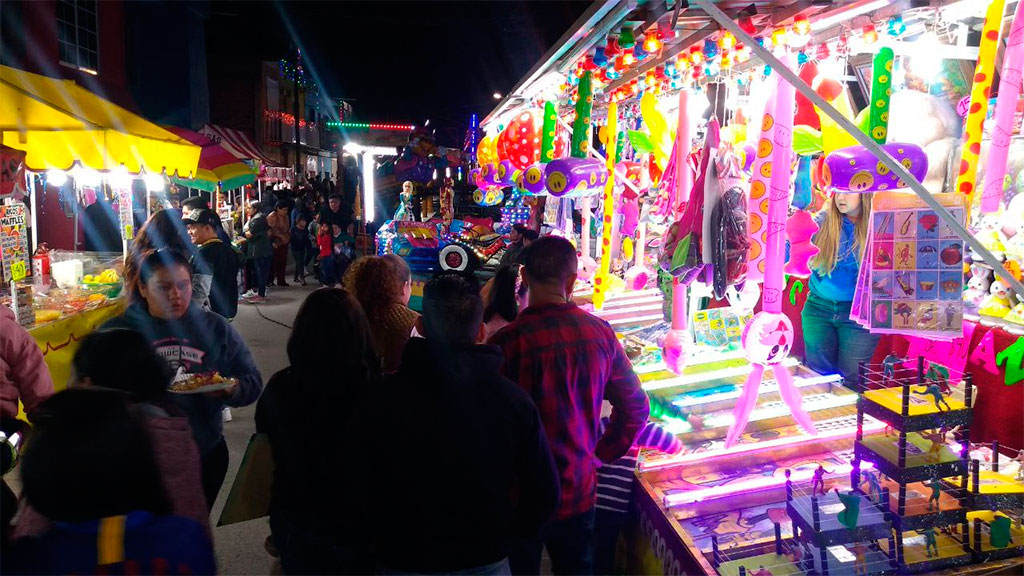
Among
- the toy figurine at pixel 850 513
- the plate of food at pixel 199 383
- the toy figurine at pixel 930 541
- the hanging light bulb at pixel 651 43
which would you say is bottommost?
the toy figurine at pixel 930 541

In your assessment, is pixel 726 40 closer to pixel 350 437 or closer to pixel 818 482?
pixel 818 482

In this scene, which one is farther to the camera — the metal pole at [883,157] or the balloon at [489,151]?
the balloon at [489,151]

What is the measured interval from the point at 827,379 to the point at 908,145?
154 cm

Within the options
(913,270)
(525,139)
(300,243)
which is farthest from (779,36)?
(300,243)

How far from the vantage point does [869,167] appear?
2.38 m

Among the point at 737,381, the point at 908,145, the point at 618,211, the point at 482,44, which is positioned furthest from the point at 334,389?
the point at 482,44

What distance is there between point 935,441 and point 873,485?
253mm

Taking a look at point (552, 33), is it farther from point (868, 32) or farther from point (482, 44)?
point (868, 32)

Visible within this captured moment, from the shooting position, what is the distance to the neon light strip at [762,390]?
3410mm

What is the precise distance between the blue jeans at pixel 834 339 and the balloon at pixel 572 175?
1.54 meters

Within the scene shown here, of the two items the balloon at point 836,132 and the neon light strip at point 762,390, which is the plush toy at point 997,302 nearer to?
the neon light strip at point 762,390

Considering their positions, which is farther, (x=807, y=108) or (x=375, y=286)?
(x=375, y=286)

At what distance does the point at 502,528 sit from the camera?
1909 millimetres

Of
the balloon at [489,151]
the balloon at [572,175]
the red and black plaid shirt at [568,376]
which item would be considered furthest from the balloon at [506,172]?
the red and black plaid shirt at [568,376]
